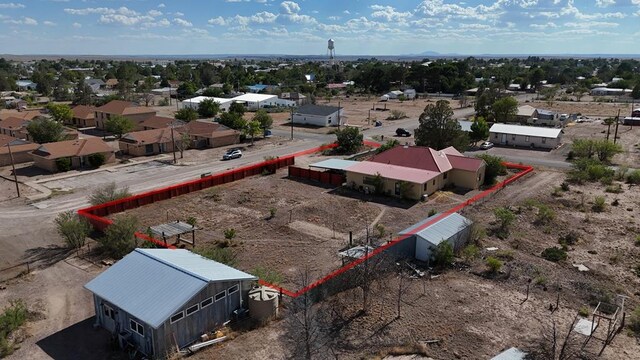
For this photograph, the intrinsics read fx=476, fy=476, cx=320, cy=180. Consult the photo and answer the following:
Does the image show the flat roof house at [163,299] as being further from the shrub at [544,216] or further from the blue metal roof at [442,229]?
the shrub at [544,216]

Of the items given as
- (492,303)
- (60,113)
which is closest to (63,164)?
(60,113)

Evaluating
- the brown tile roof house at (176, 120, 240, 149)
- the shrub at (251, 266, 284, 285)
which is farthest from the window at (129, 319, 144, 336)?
the brown tile roof house at (176, 120, 240, 149)

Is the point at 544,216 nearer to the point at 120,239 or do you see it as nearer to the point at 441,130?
the point at 441,130

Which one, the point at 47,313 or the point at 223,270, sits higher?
the point at 223,270

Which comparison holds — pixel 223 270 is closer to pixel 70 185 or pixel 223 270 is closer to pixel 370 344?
pixel 370 344

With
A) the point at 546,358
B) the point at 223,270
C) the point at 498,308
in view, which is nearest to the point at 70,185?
the point at 223,270

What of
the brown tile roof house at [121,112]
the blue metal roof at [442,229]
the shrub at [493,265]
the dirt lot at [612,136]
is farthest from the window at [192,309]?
the brown tile roof house at [121,112]
